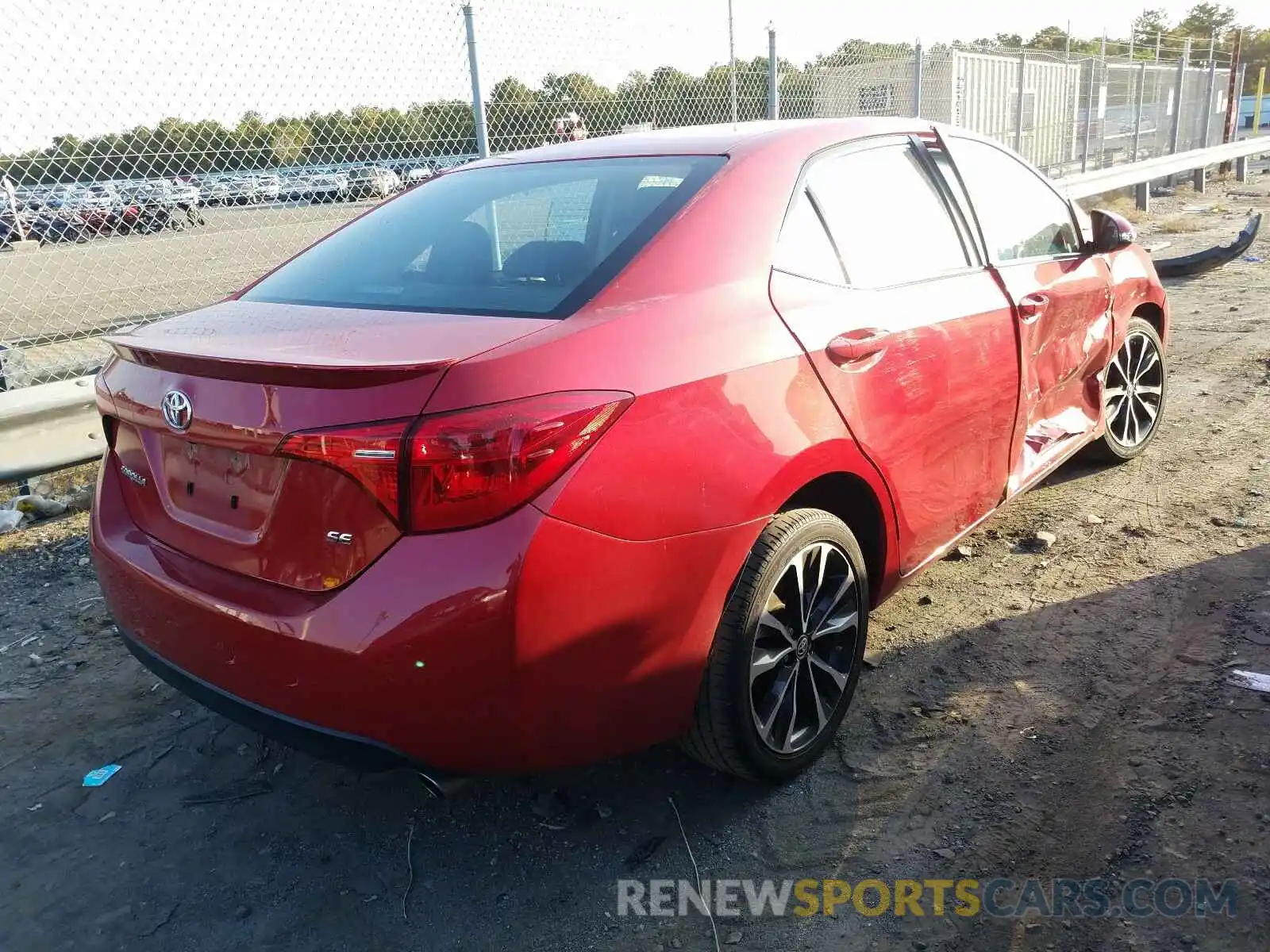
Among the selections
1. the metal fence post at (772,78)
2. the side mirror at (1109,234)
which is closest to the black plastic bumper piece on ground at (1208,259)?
the metal fence post at (772,78)

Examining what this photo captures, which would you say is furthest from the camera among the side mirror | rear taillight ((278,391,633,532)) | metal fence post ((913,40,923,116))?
metal fence post ((913,40,923,116))

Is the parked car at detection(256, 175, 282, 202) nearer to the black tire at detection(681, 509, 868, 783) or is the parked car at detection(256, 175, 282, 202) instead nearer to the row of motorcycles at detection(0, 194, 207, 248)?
the row of motorcycles at detection(0, 194, 207, 248)

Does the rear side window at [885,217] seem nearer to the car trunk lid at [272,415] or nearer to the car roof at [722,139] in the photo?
the car roof at [722,139]

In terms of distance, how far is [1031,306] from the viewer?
3498 millimetres

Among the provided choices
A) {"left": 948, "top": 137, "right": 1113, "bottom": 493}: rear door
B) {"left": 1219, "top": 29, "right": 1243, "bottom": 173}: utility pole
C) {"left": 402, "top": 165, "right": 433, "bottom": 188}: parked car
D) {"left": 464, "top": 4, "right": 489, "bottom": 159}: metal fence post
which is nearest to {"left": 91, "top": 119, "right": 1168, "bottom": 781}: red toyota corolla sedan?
{"left": 948, "top": 137, "right": 1113, "bottom": 493}: rear door

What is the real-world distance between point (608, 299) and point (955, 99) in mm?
11334

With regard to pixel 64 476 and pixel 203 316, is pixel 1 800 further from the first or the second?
pixel 64 476

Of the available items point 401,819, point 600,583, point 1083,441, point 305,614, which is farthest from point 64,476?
point 1083,441

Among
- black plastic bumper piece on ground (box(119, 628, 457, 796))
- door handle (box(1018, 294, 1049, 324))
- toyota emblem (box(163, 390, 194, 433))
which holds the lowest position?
black plastic bumper piece on ground (box(119, 628, 457, 796))

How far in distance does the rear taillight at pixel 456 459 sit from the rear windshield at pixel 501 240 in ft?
1.28

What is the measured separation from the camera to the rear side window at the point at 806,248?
263cm

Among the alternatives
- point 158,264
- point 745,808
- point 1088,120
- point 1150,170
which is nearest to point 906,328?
point 745,808

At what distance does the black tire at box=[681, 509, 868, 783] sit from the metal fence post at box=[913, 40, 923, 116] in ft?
31.4

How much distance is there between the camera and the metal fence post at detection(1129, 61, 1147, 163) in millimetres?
17312
